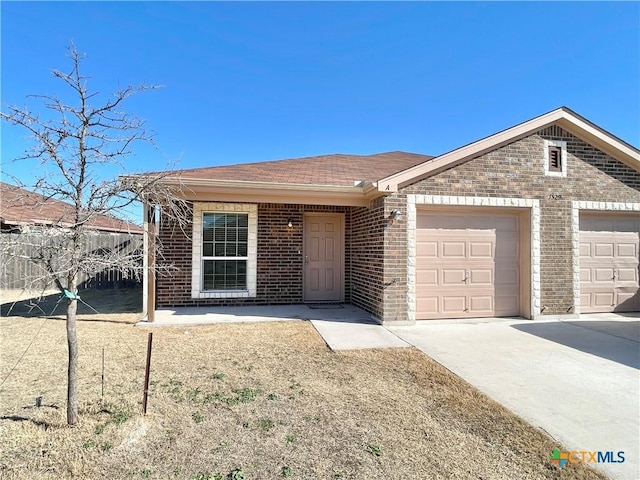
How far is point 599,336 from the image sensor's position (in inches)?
249

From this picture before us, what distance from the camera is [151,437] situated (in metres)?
2.87

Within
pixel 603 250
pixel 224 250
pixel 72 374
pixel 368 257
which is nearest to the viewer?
pixel 72 374

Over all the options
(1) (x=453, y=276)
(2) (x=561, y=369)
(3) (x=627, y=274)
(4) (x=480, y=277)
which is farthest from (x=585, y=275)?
(2) (x=561, y=369)

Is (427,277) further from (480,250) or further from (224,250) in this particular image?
(224,250)

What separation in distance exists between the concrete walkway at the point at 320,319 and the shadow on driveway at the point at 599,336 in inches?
113

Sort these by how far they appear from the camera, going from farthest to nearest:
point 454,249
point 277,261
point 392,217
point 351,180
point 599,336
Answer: point 277,261 < point 351,180 < point 454,249 < point 392,217 < point 599,336

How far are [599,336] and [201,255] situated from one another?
8.61 meters

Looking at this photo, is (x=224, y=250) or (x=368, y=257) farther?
(x=224, y=250)

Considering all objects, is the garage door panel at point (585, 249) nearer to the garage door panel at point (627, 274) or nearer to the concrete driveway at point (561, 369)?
the garage door panel at point (627, 274)

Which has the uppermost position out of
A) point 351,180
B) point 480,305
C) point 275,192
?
point 351,180

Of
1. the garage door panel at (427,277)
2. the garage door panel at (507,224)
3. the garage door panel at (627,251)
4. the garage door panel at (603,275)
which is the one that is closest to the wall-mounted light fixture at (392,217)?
the garage door panel at (427,277)

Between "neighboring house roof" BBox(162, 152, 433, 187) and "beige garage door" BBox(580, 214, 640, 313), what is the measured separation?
4.46 metres

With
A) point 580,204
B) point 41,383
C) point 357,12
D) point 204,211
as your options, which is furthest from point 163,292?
point 580,204

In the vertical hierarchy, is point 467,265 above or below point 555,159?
below
